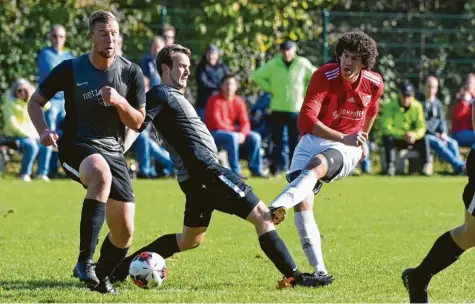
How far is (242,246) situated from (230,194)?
2.71m

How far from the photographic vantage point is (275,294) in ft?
23.4

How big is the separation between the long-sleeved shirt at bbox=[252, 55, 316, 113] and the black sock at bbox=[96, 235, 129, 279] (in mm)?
10634

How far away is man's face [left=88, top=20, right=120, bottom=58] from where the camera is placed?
7.27 meters

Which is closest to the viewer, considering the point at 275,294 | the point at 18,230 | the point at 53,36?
the point at 275,294

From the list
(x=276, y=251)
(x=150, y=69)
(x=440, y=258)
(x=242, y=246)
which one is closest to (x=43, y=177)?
(x=150, y=69)

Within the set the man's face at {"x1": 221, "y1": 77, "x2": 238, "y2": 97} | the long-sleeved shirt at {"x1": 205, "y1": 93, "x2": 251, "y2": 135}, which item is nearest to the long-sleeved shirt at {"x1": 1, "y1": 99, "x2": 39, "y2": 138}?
the long-sleeved shirt at {"x1": 205, "y1": 93, "x2": 251, "y2": 135}

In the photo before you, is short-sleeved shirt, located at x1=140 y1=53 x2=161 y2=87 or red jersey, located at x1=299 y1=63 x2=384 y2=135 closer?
red jersey, located at x1=299 y1=63 x2=384 y2=135

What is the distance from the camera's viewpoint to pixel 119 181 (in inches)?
290

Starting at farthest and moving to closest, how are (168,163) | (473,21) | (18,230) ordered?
(473,21), (168,163), (18,230)

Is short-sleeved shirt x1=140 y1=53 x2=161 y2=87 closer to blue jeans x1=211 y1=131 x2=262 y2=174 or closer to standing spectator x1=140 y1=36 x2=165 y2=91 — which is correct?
standing spectator x1=140 y1=36 x2=165 y2=91

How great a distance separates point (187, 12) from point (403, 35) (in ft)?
14.9

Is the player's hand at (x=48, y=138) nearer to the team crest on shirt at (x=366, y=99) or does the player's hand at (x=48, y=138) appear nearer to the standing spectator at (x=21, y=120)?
the team crest on shirt at (x=366, y=99)

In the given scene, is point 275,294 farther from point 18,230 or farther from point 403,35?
point 403,35

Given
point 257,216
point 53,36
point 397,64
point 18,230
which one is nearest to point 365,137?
point 257,216
